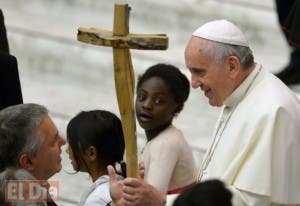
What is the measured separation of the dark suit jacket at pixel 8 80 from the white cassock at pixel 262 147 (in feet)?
4.32

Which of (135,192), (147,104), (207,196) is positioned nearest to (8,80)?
(147,104)

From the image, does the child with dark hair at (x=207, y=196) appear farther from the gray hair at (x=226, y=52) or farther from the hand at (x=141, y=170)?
the hand at (x=141, y=170)

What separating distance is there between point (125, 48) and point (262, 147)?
0.67m

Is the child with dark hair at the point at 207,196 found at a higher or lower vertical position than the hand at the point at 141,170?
higher

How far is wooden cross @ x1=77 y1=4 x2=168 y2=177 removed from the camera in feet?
15.4

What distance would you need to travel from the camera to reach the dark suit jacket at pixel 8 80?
18.9ft

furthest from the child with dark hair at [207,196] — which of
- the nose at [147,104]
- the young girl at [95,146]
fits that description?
the nose at [147,104]

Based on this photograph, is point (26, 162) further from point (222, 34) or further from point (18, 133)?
point (222, 34)

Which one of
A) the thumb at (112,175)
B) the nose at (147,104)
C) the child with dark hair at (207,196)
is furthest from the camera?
the nose at (147,104)

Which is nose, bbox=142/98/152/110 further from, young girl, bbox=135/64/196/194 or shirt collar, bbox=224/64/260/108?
shirt collar, bbox=224/64/260/108

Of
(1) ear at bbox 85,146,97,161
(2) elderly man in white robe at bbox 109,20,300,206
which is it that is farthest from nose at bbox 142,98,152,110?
(2) elderly man in white robe at bbox 109,20,300,206

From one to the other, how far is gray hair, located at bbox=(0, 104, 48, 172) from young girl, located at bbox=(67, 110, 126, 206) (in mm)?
471

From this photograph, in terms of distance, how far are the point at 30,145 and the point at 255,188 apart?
0.89 metres

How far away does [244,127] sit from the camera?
484 centimetres
